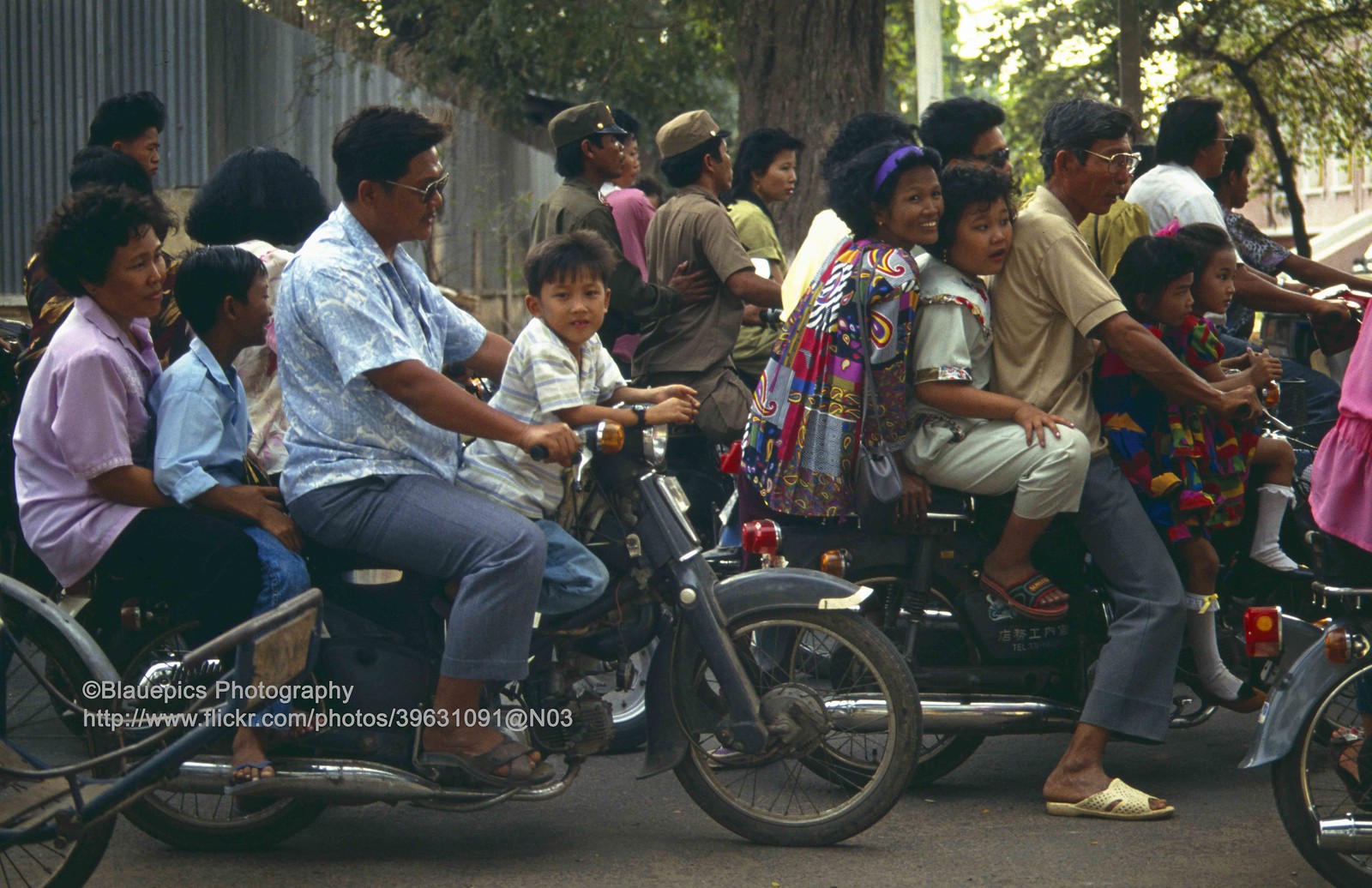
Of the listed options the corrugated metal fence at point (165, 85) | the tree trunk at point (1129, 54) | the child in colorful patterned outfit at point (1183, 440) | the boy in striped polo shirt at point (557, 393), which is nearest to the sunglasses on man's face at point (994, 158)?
the child in colorful patterned outfit at point (1183, 440)

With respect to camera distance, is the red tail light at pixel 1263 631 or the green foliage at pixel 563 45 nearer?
the red tail light at pixel 1263 631

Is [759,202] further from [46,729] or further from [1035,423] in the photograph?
[46,729]

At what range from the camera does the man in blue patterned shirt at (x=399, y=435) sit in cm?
415

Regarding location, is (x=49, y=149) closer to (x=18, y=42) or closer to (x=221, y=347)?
(x=18, y=42)

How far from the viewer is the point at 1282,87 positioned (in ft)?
69.7

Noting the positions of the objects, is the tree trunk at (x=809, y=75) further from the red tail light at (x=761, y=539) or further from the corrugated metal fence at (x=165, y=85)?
the red tail light at (x=761, y=539)

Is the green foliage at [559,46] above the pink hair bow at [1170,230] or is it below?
above

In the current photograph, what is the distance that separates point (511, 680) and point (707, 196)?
9.87 ft

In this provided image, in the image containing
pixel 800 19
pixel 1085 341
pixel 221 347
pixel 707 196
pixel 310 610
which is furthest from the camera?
pixel 800 19

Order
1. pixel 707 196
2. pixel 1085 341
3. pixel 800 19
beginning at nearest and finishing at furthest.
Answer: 1. pixel 1085 341
2. pixel 707 196
3. pixel 800 19

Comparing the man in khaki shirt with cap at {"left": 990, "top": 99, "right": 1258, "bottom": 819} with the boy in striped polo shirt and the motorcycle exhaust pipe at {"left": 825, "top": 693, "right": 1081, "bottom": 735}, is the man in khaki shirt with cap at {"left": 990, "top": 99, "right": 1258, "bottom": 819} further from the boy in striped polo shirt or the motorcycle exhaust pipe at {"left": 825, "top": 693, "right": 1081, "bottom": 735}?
the boy in striped polo shirt

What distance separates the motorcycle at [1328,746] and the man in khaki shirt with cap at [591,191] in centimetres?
311

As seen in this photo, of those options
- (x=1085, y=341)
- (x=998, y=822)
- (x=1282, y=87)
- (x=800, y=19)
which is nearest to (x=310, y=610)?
(x=998, y=822)

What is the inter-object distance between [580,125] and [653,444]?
304cm
